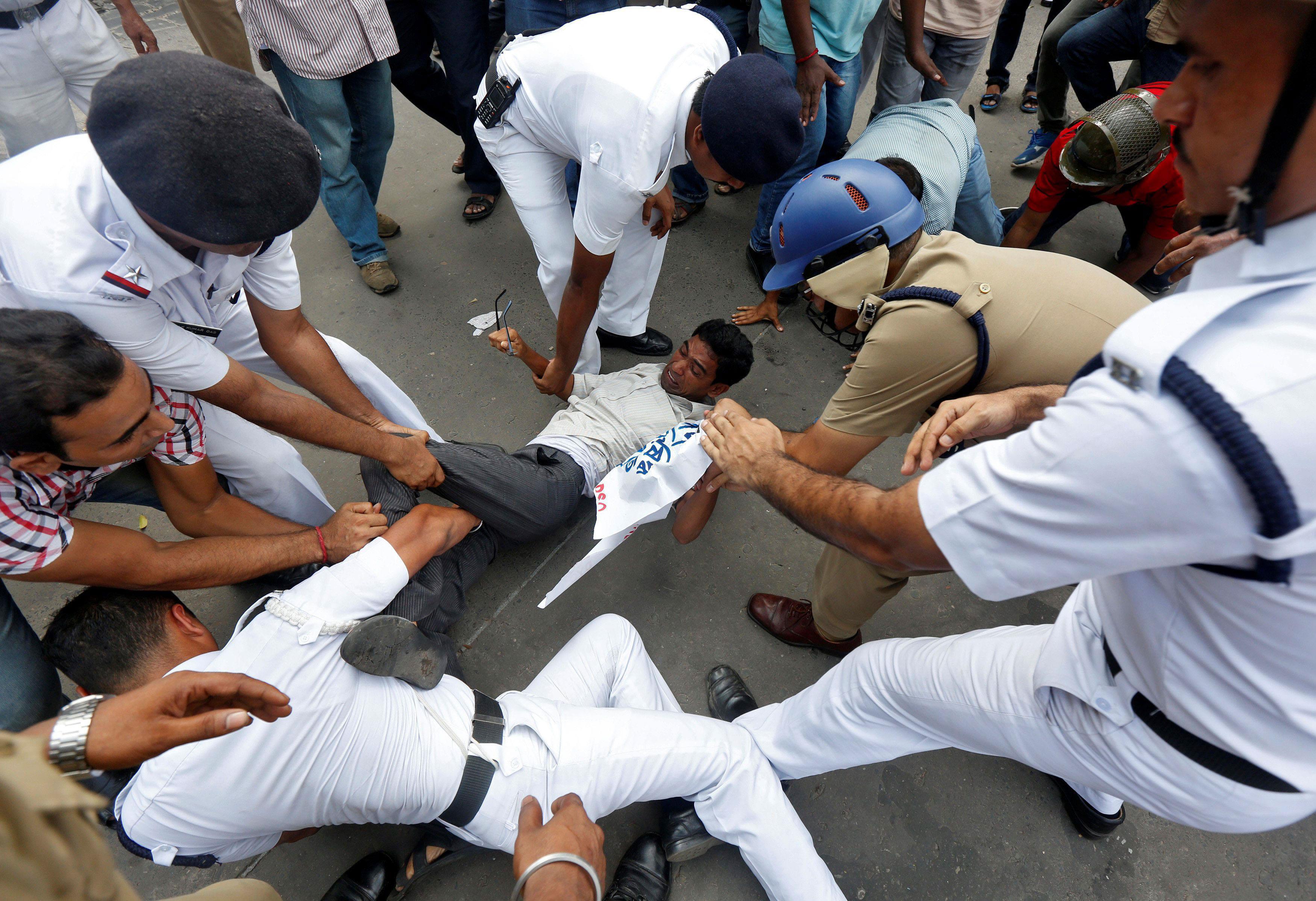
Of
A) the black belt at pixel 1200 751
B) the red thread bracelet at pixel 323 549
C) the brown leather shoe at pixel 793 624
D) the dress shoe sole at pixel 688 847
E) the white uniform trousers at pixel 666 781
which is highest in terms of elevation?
the black belt at pixel 1200 751

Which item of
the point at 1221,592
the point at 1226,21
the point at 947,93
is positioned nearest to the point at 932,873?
the point at 1221,592

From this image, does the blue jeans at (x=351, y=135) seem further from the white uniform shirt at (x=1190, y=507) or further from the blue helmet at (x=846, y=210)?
the white uniform shirt at (x=1190, y=507)

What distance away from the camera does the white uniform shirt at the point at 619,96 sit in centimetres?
209

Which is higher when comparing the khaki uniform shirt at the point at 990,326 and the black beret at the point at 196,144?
the black beret at the point at 196,144

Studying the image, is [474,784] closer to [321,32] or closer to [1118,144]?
[321,32]

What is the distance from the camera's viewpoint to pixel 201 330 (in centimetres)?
182

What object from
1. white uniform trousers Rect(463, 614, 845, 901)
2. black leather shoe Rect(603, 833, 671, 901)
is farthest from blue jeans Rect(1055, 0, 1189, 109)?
black leather shoe Rect(603, 833, 671, 901)

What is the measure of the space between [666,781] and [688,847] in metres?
0.32

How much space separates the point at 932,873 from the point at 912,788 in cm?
23

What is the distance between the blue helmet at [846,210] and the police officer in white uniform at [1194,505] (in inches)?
35.7

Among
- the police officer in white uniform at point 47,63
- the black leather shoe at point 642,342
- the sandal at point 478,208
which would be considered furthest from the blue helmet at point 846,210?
the police officer in white uniform at point 47,63

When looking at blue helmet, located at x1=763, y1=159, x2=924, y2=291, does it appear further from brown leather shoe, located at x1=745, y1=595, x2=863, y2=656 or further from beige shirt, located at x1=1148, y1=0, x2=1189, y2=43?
beige shirt, located at x1=1148, y1=0, x2=1189, y2=43

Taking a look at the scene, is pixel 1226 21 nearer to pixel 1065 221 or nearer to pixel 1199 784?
pixel 1199 784

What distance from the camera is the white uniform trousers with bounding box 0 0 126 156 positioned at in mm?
2633
